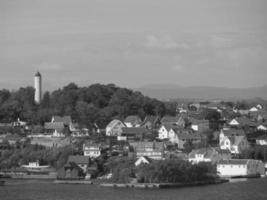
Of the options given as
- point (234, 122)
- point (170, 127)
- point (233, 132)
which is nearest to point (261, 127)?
point (234, 122)

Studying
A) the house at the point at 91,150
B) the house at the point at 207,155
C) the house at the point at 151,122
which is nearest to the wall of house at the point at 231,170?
the house at the point at 207,155

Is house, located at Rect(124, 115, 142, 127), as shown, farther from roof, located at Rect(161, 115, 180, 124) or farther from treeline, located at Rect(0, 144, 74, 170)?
treeline, located at Rect(0, 144, 74, 170)

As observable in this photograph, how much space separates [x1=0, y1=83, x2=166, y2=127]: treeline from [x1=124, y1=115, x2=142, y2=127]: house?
0.79 m

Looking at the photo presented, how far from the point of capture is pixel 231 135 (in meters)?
37.3

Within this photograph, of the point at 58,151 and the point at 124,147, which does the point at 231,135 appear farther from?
the point at 58,151

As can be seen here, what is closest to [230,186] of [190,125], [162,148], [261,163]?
[261,163]

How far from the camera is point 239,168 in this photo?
31.2 meters

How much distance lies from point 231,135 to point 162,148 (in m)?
3.78

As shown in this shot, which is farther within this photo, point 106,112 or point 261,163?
point 106,112

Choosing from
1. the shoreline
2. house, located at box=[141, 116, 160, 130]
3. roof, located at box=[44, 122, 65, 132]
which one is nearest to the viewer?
the shoreline

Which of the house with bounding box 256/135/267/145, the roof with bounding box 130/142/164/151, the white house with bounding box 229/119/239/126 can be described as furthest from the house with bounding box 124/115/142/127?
the house with bounding box 256/135/267/145

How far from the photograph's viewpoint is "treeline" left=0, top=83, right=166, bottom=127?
142 feet

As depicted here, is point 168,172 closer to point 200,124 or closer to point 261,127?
point 200,124

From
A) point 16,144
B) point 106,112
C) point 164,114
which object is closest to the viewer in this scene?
point 16,144
